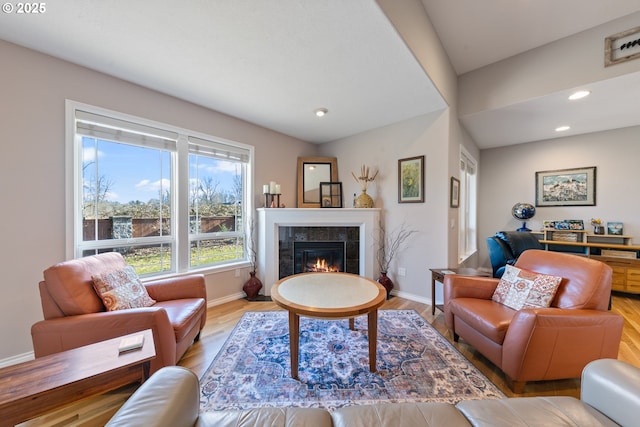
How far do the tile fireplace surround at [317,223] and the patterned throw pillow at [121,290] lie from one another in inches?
62.6

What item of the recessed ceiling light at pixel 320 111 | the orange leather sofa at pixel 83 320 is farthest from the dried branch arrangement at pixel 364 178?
the orange leather sofa at pixel 83 320

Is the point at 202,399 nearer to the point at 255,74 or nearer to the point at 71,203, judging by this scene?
the point at 71,203

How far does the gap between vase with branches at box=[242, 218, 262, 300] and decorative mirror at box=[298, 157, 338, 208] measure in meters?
1.01

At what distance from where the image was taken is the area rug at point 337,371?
1.46 meters

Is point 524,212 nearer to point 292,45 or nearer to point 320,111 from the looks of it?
point 320,111

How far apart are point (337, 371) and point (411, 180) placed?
250 centimetres

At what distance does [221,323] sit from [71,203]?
1.76 m

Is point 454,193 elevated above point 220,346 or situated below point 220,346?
above

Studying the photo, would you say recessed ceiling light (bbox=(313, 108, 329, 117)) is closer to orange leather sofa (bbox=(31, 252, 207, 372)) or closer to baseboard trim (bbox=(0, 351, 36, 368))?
orange leather sofa (bbox=(31, 252, 207, 372))

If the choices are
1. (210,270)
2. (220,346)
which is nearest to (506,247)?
(220,346)

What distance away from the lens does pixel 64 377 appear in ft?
3.34

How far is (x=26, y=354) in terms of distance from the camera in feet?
5.98

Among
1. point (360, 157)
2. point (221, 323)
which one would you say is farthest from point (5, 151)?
point (360, 157)

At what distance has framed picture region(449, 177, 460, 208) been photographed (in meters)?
2.97
